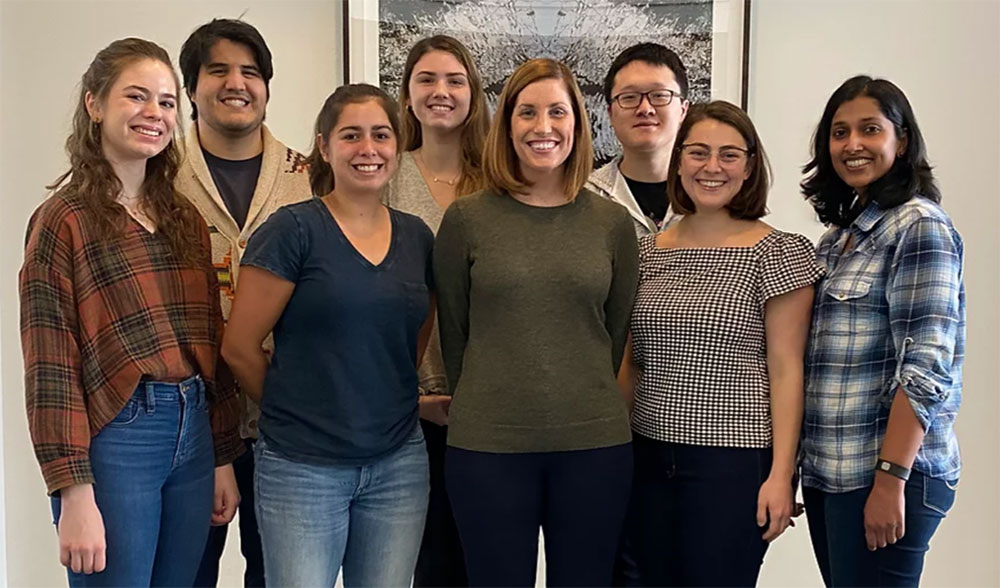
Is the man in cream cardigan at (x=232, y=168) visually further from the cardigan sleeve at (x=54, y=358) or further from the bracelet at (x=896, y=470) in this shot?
the bracelet at (x=896, y=470)

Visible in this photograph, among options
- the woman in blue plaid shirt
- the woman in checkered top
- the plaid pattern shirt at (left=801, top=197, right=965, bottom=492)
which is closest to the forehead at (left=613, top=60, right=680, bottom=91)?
the woman in checkered top

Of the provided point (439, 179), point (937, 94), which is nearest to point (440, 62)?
point (439, 179)

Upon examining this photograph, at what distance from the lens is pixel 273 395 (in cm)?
143

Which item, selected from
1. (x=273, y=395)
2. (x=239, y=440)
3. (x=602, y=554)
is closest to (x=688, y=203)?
(x=602, y=554)

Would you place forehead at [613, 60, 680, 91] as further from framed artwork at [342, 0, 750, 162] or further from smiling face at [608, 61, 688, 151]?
framed artwork at [342, 0, 750, 162]

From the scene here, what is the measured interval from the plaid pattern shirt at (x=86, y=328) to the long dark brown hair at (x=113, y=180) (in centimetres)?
2

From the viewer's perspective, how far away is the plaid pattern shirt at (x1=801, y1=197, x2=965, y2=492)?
1359 mm

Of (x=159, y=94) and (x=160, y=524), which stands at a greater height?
(x=159, y=94)

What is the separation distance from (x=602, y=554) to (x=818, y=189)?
0.87 meters

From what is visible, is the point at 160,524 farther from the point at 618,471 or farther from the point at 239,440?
the point at 618,471

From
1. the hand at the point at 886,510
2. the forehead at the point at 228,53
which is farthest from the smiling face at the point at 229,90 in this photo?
the hand at the point at 886,510

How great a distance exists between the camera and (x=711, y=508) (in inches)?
56.9

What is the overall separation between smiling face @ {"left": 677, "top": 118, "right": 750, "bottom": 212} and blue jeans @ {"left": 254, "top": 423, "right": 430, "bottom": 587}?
2.43ft

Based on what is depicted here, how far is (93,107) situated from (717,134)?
3.83ft
